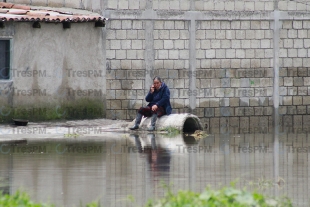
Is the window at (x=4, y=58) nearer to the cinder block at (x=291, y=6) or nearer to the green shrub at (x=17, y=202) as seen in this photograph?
the cinder block at (x=291, y=6)

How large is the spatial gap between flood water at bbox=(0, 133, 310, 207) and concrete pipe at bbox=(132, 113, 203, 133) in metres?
0.81

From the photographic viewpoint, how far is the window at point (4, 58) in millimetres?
22375

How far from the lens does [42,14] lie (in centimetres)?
2227

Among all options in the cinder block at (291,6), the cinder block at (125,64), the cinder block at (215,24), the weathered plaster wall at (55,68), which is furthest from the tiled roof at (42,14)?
the cinder block at (291,6)

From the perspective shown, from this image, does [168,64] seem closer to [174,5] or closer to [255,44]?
[174,5]

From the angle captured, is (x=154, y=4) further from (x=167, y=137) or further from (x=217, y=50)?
(x=167, y=137)

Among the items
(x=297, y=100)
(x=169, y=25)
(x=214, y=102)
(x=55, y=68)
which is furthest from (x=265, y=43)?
(x=55, y=68)

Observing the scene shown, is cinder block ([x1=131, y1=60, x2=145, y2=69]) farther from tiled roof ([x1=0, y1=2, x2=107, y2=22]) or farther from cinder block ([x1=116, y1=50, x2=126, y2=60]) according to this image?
tiled roof ([x1=0, y1=2, x2=107, y2=22])

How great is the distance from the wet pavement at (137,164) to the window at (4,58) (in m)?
1.76

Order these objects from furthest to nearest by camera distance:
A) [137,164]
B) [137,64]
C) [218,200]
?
[137,64] → [137,164] → [218,200]

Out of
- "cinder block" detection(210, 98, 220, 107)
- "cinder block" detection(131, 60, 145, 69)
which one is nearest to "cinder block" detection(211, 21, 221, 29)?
"cinder block" detection(210, 98, 220, 107)

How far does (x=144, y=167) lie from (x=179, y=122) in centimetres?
681

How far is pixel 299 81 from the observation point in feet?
83.1

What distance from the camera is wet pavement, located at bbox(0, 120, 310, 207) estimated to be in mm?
11086
